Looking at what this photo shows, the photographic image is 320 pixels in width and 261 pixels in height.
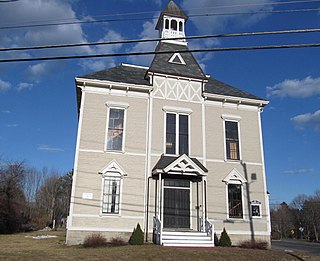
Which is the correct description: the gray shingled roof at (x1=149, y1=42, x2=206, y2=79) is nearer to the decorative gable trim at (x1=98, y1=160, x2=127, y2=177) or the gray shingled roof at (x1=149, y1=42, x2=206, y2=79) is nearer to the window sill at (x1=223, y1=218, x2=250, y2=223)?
the decorative gable trim at (x1=98, y1=160, x2=127, y2=177)

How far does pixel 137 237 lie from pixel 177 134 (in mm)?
6414

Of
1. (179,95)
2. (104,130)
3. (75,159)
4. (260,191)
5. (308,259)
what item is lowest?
(308,259)

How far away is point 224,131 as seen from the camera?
63.7ft

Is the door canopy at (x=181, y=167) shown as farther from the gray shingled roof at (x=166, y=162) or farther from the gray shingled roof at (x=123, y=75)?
the gray shingled roof at (x=123, y=75)

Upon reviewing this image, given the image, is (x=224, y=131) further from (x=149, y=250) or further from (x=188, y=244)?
(x=149, y=250)

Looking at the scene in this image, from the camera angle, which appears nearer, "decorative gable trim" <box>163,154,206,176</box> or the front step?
the front step

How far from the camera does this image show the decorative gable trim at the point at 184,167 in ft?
54.1

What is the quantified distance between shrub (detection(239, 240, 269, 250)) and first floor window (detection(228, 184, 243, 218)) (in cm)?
154

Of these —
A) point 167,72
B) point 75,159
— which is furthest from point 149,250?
point 167,72

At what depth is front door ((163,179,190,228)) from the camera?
55.8 ft

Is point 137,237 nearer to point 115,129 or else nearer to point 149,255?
point 149,255

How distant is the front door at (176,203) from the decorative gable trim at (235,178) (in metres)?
2.55

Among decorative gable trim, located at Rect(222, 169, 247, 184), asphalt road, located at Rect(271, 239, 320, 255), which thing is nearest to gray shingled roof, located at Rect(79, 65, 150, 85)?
decorative gable trim, located at Rect(222, 169, 247, 184)

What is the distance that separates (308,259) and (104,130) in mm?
11870
